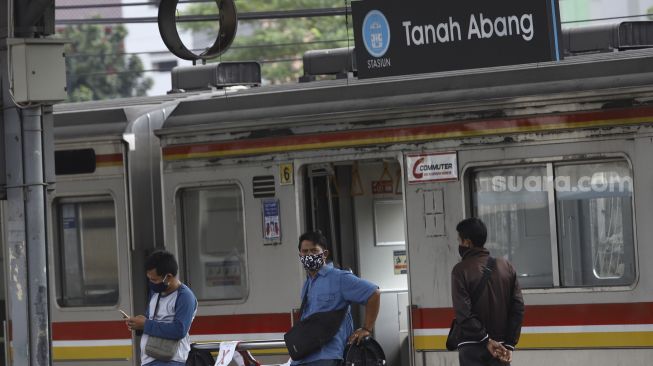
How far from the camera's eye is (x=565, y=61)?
9.68 m

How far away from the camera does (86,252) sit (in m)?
11.7

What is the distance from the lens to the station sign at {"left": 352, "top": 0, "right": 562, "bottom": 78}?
30.7ft

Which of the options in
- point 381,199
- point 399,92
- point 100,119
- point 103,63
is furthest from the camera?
point 103,63

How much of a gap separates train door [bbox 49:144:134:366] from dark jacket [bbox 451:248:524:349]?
13.0ft

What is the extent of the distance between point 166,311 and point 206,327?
2.33m

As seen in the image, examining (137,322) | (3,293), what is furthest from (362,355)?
(3,293)

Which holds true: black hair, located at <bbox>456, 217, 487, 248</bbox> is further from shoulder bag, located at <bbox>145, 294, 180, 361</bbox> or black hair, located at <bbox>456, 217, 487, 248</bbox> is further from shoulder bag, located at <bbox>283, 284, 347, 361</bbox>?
shoulder bag, located at <bbox>145, 294, 180, 361</bbox>

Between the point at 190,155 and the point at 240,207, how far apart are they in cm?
62

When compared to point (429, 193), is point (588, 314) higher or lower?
lower

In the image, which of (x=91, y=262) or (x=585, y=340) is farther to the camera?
(x=91, y=262)

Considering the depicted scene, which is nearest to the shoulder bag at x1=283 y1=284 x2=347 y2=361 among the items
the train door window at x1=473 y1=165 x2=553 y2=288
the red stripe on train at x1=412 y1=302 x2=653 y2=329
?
the red stripe on train at x1=412 y1=302 x2=653 y2=329

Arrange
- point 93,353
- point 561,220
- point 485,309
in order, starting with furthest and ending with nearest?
point 93,353 < point 561,220 < point 485,309

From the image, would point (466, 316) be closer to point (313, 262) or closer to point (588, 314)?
point (313, 262)

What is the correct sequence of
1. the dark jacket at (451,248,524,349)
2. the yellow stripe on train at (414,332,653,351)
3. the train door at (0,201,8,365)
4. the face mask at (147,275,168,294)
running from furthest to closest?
the train door at (0,201,8,365) < the yellow stripe on train at (414,332,653,351) < the face mask at (147,275,168,294) < the dark jacket at (451,248,524,349)
